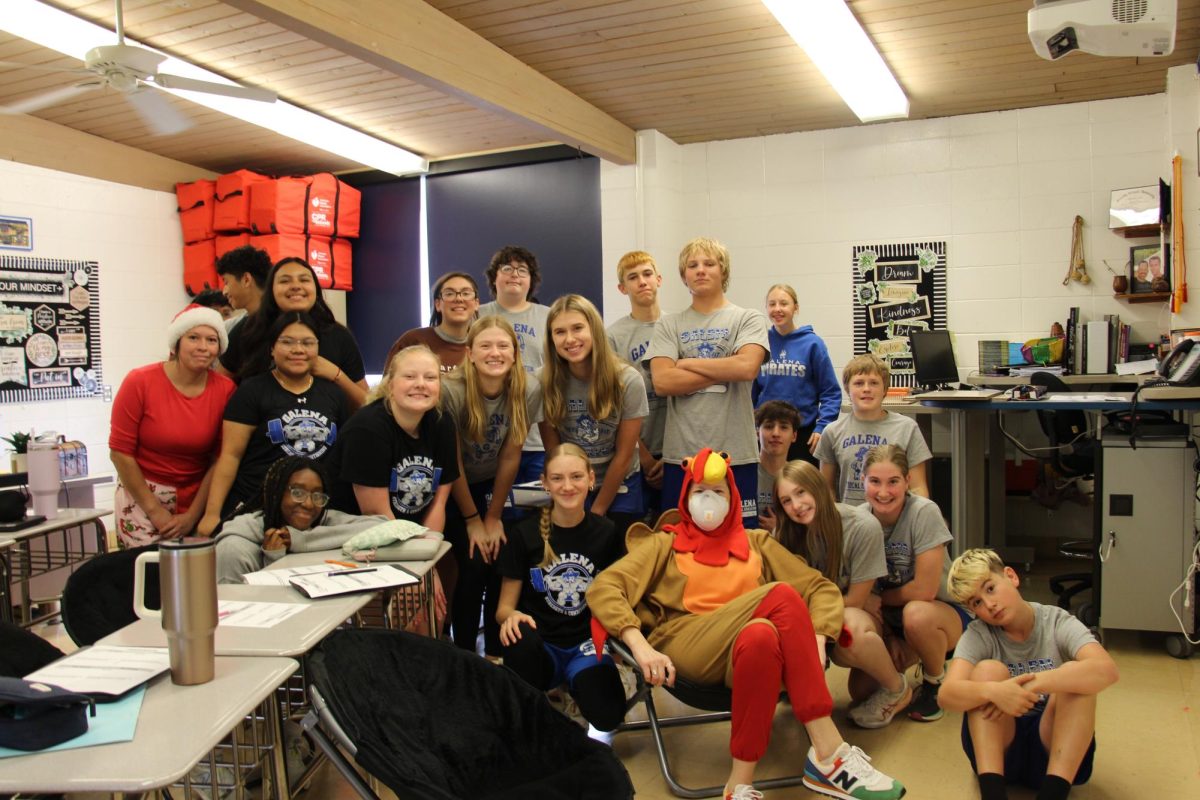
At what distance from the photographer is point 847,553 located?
303cm

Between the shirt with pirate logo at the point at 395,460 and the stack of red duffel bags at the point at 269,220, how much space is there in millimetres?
4195

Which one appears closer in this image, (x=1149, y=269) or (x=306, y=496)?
(x=306, y=496)

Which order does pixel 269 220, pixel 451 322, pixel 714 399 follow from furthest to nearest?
pixel 269 220
pixel 451 322
pixel 714 399

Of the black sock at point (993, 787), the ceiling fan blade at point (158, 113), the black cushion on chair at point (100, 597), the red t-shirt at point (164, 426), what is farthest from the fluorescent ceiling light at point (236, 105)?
the black sock at point (993, 787)

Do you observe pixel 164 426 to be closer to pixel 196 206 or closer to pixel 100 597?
pixel 100 597

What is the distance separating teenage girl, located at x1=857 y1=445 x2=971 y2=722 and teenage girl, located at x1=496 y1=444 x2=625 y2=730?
92 centimetres

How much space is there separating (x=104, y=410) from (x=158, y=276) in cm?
111

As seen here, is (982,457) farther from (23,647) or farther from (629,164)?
(23,647)

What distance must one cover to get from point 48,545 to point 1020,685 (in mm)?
3780

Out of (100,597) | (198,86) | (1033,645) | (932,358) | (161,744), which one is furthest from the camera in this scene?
(932,358)

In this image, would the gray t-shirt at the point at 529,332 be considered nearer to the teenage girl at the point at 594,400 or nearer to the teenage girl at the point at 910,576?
the teenage girl at the point at 594,400

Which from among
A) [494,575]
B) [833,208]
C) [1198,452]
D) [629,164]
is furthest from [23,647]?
[833,208]

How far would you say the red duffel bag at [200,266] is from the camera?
7.14m

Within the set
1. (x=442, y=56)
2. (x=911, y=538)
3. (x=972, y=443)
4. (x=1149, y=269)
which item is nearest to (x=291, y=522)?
(x=911, y=538)
